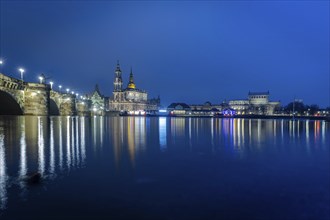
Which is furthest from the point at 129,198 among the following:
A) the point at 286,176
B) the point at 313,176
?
the point at 313,176

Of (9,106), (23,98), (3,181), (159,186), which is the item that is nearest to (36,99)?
(23,98)

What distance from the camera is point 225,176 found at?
15406 millimetres

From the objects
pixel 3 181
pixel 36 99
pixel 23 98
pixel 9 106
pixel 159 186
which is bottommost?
pixel 159 186

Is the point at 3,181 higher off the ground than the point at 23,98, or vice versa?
the point at 23,98

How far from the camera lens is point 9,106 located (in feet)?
302

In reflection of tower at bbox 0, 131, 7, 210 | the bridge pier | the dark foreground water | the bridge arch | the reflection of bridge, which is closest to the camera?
the dark foreground water

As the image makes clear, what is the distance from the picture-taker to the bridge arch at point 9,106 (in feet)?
284

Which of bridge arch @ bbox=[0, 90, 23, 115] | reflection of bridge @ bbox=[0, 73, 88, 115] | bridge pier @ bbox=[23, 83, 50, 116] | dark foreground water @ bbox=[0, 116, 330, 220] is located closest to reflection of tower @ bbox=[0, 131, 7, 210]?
dark foreground water @ bbox=[0, 116, 330, 220]

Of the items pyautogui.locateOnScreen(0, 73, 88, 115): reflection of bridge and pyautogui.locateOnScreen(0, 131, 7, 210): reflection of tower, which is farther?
pyautogui.locateOnScreen(0, 73, 88, 115): reflection of bridge

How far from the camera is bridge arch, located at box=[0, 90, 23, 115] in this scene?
8657 cm

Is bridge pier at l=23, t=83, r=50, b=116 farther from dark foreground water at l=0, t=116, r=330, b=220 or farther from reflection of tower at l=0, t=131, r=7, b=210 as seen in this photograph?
reflection of tower at l=0, t=131, r=7, b=210

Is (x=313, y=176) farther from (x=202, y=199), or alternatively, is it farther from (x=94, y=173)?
(x=94, y=173)

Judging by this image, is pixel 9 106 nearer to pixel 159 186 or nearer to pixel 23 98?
pixel 23 98

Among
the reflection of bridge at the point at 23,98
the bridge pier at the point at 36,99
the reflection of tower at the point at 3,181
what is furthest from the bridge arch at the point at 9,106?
the reflection of tower at the point at 3,181
